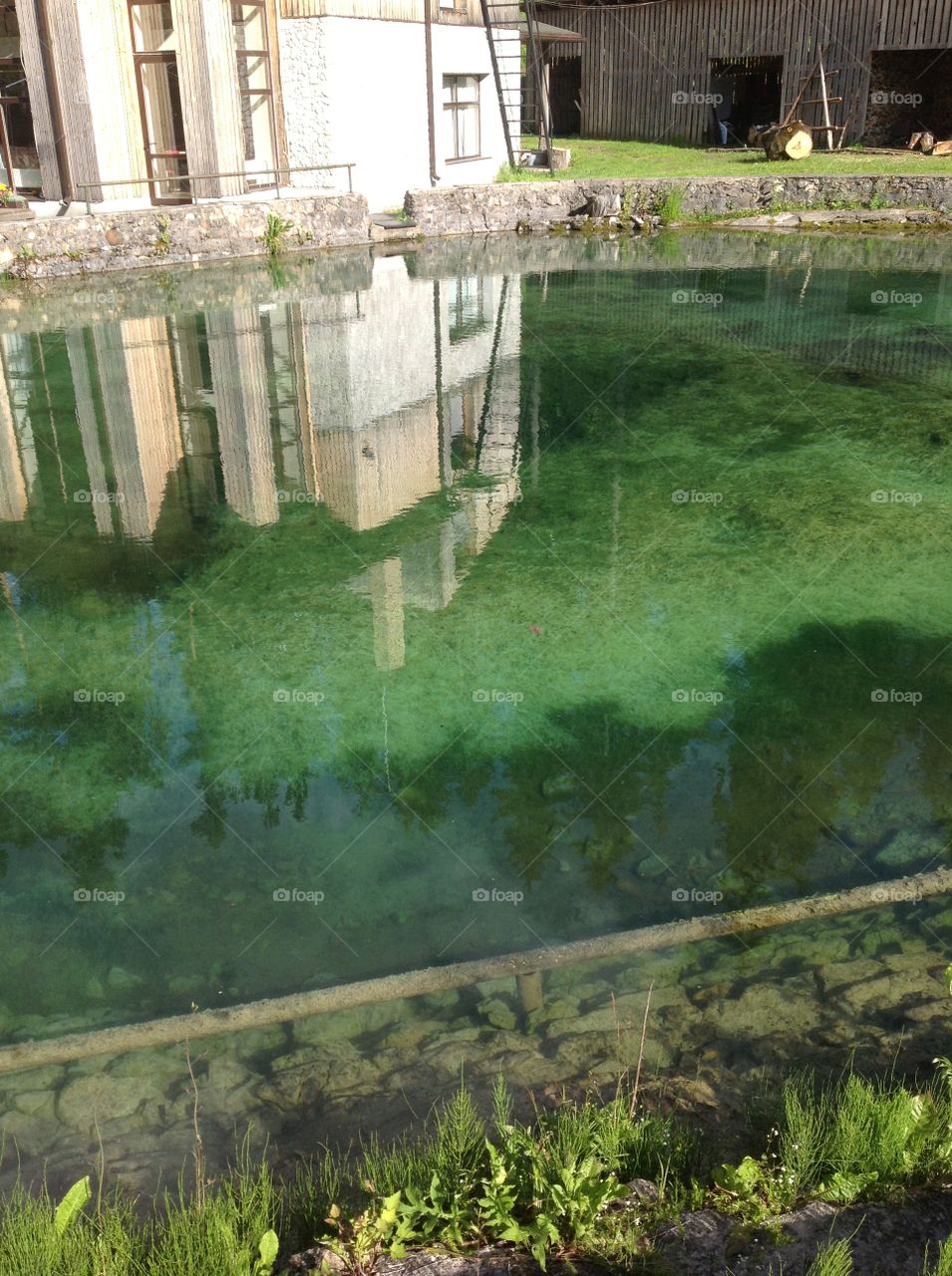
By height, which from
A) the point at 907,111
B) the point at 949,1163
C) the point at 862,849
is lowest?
the point at 862,849

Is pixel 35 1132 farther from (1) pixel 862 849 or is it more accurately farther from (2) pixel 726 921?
(1) pixel 862 849

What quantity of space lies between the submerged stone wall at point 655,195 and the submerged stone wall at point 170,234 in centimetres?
217

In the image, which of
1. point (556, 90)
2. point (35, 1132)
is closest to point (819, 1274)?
point (35, 1132)

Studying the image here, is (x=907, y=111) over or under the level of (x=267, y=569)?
over

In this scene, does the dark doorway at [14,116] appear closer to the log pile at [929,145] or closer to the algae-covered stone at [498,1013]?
the log pile at [929,145]

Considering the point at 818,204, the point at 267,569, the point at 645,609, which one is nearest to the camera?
the point at 645,609

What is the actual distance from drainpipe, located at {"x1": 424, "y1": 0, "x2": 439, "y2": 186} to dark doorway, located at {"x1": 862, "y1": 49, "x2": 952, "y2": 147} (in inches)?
390

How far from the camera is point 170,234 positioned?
1759 cm

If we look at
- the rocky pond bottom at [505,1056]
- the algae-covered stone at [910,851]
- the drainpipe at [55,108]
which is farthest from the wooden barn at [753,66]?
the rocky pond bottom at [505,1056]

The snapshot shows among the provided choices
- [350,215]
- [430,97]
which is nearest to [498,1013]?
[350,215]

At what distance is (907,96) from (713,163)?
5.07m

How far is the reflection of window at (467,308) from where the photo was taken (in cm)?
1402

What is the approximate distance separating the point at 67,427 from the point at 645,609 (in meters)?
6.19

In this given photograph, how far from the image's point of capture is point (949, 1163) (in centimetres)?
310
